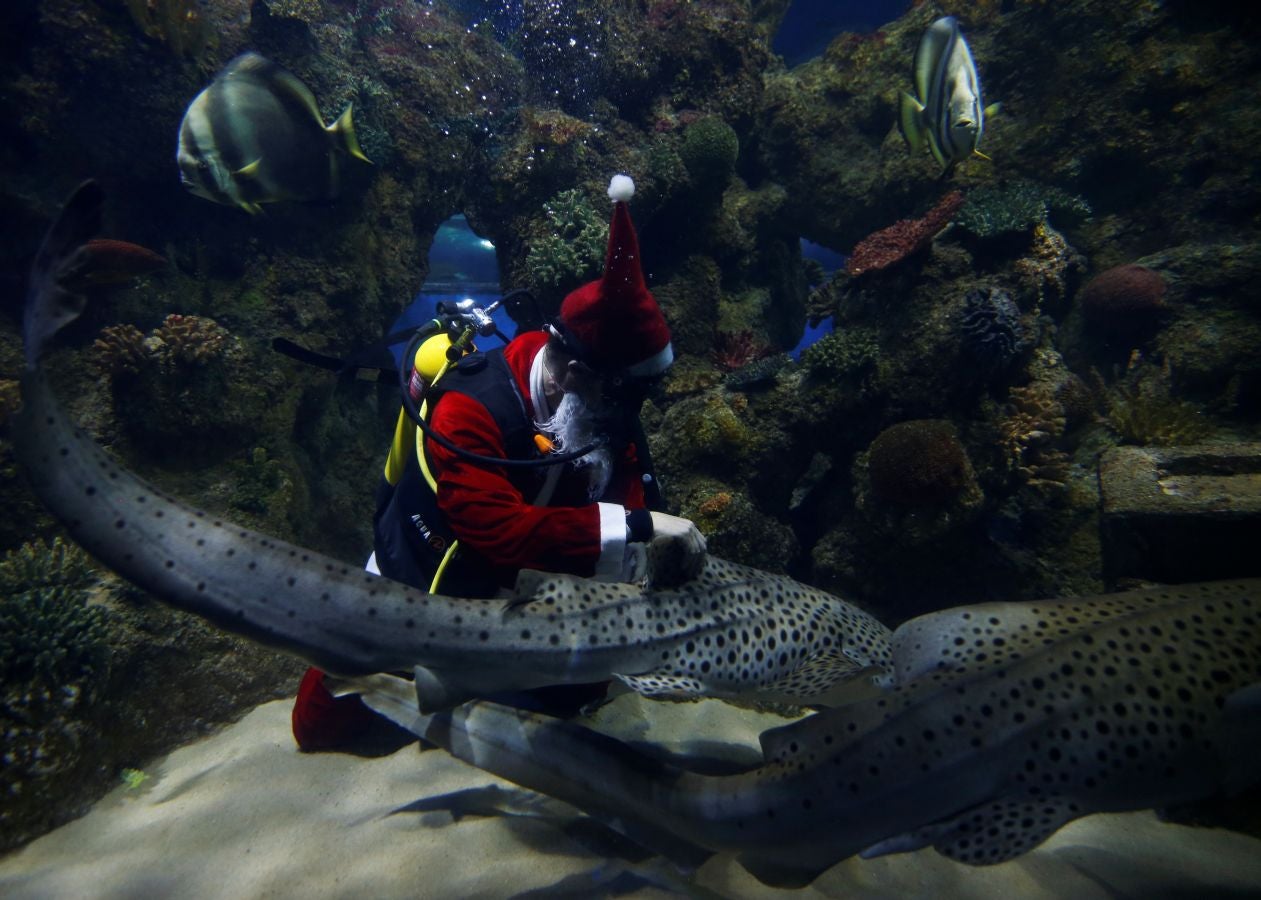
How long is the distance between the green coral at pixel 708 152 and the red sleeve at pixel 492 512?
6.92m

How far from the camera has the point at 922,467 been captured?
5695mm

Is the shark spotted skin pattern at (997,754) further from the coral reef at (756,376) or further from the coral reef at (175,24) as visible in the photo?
the coral reef at (175,24)

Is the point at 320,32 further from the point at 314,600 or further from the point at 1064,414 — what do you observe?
the point at 1064,414

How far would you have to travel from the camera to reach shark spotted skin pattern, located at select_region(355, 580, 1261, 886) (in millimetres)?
2295

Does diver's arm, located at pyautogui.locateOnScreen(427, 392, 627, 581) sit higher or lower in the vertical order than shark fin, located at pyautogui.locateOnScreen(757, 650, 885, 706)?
higher

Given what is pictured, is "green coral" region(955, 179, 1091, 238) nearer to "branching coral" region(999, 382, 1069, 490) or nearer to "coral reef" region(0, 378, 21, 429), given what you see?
"branching coral" region(999, 382, 1069, 490)

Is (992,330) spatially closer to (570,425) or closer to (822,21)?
(570,425)

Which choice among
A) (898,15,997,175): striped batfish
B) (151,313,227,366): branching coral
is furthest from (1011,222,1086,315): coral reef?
(151,313,227,366): branching coral

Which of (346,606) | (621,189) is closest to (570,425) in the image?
(621,189)

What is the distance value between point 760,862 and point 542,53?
40.1ft

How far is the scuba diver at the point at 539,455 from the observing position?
10.2 ft

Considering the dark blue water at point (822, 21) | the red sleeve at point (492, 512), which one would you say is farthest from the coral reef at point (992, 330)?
the dark blue water at point (822, 21)

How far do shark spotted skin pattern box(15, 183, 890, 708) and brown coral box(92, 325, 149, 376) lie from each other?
4150 millimetres

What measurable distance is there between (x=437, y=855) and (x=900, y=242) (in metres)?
7.98
